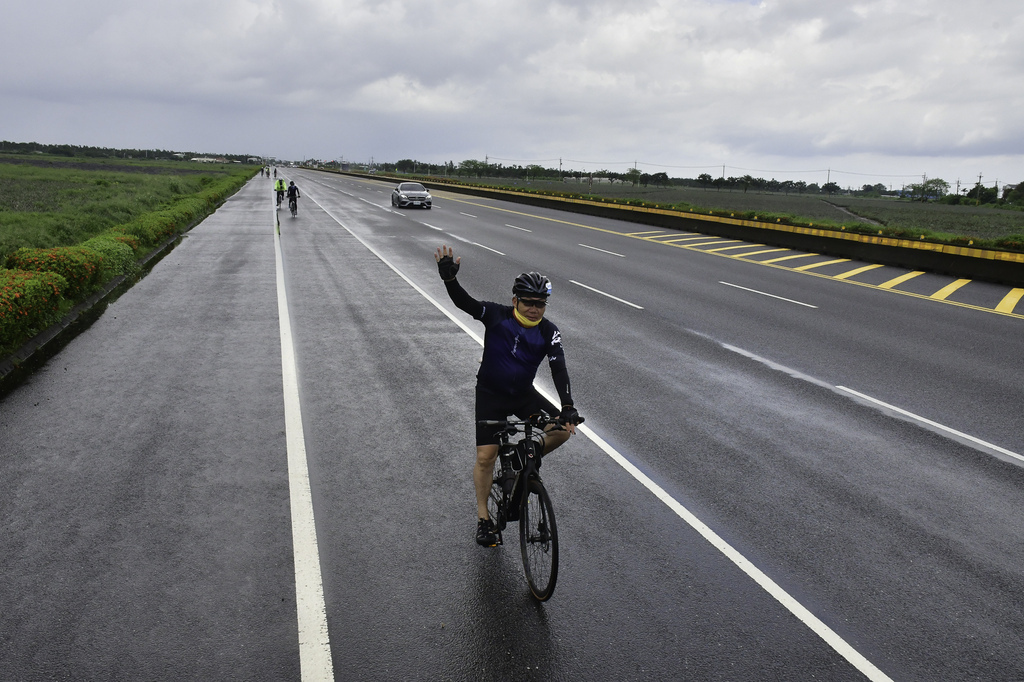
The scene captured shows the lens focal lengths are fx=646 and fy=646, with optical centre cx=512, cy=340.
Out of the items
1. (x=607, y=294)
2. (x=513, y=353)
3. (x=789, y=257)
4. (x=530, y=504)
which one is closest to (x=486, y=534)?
(x=530, y=504)

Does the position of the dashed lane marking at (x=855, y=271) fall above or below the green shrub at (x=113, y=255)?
above

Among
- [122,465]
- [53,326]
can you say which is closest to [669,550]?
[122,465]

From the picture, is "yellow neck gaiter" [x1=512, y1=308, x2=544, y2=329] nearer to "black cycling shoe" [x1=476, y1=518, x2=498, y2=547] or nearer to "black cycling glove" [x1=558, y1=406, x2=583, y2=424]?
"black cycling glove" [x1=558, y1=406, x2=583, y2=424]

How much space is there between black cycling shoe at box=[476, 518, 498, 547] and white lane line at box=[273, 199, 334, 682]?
1088 mm

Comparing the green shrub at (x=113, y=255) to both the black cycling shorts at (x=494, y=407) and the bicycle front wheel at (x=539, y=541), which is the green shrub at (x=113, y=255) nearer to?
the black cycling shorts at (x=494, y=407)

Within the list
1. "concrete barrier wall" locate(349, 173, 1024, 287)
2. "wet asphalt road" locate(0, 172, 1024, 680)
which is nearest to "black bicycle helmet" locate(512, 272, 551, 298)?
"wet asphalt road" locate(0, 172, 1024, 680)

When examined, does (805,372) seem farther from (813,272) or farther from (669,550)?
(813,272)

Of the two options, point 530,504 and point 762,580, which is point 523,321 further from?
point 762,580

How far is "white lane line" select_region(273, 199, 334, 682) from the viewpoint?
11.7ft

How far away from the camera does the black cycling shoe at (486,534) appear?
4520 mm

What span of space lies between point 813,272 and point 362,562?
18.9 m

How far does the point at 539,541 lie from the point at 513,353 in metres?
1.22

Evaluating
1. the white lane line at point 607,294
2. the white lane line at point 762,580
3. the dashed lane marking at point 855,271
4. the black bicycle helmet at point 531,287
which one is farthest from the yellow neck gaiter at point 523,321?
the dashed lane marking at point 855,271

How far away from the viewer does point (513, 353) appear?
4.27 metres
